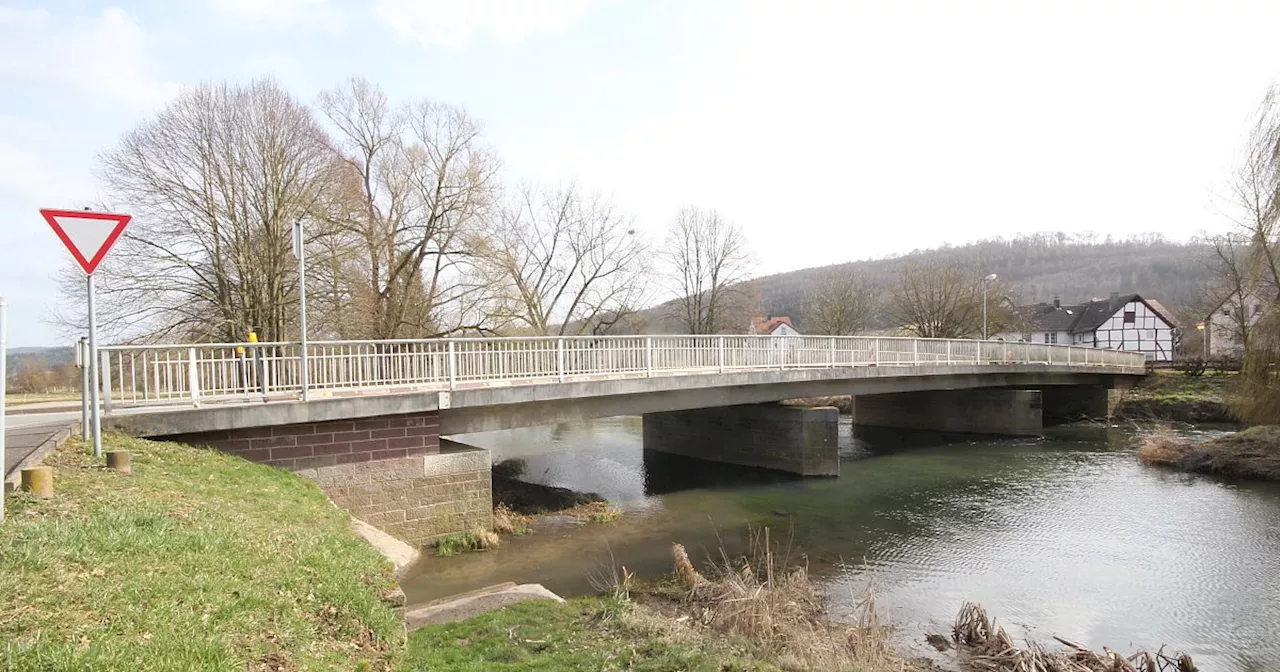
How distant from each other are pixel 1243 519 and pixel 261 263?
24300mm

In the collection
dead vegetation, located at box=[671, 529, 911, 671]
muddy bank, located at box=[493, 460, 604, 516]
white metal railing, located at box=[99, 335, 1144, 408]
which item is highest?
white metal railing, located at box=[99, 335, 1144, 408]

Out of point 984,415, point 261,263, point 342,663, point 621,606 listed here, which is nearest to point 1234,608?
point 621,606

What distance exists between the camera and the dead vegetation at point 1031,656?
6574 mm

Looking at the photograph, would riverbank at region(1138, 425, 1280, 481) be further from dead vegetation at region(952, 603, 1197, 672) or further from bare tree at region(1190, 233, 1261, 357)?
dead vegetation at region(952, 603, 1197, 672)

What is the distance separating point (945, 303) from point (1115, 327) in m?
31.0

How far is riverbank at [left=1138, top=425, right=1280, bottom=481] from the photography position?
17.6m

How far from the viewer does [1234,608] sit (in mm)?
9117

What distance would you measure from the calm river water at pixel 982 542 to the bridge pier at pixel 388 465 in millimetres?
957

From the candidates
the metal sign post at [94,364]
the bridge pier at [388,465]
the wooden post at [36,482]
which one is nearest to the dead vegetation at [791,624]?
the bridge pier at [388,465]

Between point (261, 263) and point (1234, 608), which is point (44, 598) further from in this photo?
point (261, 263)

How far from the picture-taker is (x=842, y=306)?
149 feet

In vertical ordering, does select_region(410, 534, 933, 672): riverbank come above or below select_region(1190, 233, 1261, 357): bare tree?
below

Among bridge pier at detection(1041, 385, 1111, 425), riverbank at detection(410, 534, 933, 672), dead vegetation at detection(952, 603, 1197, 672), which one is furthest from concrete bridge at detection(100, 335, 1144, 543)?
bridge pier at detection(1041, 385, 1111, 425)

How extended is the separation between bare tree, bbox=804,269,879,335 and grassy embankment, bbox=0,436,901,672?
38.9m
